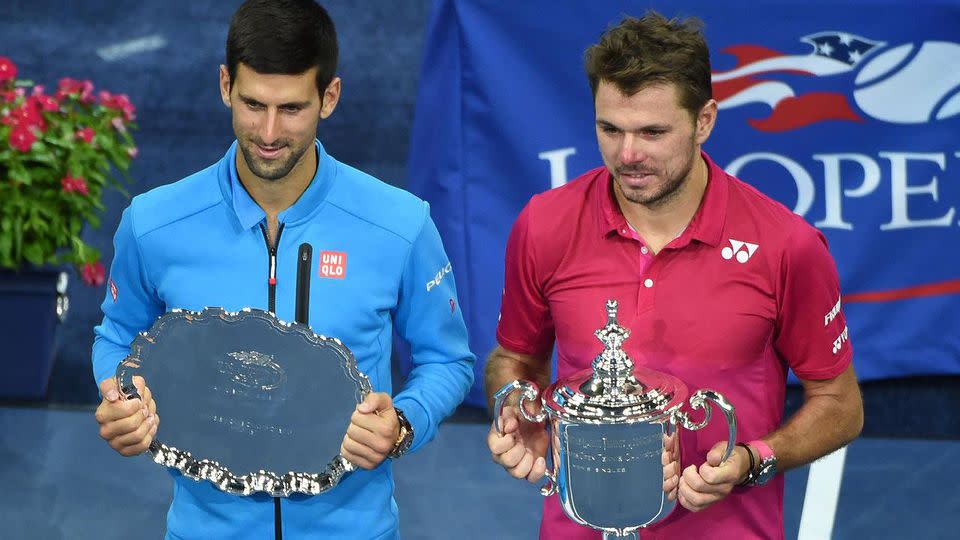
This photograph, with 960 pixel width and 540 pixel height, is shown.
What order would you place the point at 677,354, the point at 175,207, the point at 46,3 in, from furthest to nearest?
the point at 46,3, the point at 175,207, the point at 677,354

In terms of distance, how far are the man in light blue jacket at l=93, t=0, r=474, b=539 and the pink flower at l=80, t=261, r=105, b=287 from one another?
3.12 metres

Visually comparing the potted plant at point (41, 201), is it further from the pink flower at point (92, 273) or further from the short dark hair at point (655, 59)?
the short dark hair at point (655, 59)

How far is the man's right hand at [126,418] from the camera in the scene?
2.72 metres

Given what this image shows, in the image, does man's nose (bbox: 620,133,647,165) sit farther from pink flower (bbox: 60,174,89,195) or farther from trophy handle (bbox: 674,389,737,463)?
pink flower (bbox: 60,174,89,195)

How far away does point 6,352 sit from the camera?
5965 mm

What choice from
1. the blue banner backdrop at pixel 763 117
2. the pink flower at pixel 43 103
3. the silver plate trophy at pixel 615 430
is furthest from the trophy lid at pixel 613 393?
the pink flower at pixel 43 103

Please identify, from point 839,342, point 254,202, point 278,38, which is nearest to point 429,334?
point 254,202

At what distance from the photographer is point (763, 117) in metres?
5.62

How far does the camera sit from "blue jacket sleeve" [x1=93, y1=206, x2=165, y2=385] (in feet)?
9.77

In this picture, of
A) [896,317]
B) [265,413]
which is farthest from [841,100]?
[265,413]

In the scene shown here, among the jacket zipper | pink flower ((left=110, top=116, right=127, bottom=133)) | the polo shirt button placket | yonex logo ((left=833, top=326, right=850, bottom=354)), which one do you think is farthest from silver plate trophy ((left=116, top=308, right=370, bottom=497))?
pink flower ((left=110, top=116, right=127, bottom=133))

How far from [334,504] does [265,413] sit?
26 cm

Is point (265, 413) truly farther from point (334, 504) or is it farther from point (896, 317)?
point (896, 317)

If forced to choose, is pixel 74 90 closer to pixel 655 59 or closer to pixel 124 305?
pixel 124 305
